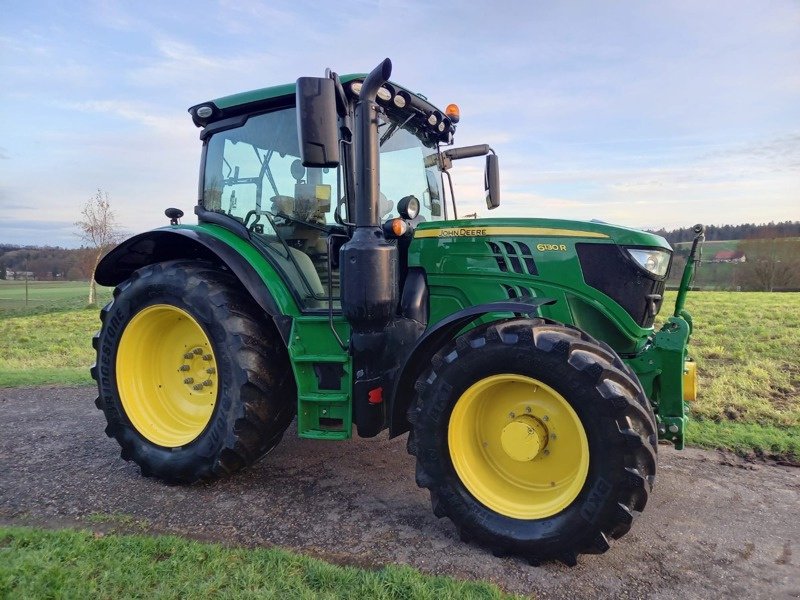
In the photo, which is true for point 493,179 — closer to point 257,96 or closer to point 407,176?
point 407,176

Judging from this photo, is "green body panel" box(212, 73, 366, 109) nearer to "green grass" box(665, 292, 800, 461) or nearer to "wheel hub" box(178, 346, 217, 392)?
"wheel hub" box(178, 346, 217, 392)

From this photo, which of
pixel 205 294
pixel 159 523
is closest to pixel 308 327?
pixel 205 294

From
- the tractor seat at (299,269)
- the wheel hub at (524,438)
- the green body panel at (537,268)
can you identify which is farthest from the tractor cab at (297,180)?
the wheel hub at (524,438)

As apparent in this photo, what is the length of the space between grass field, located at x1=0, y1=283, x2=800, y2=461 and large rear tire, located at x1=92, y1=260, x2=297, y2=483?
3.48 m

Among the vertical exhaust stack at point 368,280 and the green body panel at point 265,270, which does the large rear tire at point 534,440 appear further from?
the green body panel at point 265,270

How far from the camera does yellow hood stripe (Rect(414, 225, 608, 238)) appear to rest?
3.41 metres

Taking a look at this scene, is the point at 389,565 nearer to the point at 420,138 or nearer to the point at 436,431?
the point at 436,431

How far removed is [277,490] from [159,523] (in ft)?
2.44

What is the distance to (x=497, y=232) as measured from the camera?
3566 mm

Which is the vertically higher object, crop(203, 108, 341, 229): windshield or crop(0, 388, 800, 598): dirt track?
crop(203, 108, 341, 229): windshield

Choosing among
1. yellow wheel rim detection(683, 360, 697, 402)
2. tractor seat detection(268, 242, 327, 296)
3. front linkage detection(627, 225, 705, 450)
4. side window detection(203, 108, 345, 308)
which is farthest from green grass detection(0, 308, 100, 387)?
yellow wheel rim detection(683, 360, 697, 402)

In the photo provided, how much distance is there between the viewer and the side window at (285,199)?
3883 mm

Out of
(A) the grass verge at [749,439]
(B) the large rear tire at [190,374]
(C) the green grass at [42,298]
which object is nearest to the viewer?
(B) the large rear tire at [190,374]

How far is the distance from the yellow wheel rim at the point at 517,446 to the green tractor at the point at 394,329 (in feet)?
0.04
